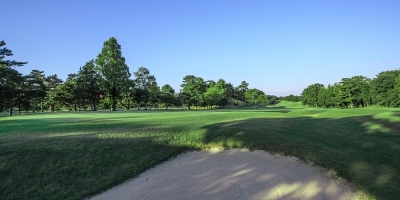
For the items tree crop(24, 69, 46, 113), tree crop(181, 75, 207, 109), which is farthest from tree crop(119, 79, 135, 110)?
tree crop(181, 75, 207, 109)

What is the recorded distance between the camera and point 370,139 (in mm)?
14117

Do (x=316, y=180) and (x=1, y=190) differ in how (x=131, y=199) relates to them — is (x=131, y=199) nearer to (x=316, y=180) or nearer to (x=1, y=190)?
(x=1, y=190)

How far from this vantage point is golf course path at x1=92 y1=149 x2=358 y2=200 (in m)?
7.64

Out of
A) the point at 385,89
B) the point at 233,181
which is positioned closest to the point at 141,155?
the point at 233,181

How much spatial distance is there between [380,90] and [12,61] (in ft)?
310

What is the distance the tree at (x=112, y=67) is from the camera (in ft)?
203

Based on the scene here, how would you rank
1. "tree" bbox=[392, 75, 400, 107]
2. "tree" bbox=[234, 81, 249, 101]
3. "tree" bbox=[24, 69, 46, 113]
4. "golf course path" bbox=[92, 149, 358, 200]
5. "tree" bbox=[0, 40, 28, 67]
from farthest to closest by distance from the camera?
"tree" bbox=[234, 81, 249, 101] < "tree" bbox=[392, 75, 400, 107] < "tree" bbox=[24, 69, 46, 113] < "tree" bbox=[0, 40, 28, 67] < "golf course path" bbox=[92, 149, 358, 200]

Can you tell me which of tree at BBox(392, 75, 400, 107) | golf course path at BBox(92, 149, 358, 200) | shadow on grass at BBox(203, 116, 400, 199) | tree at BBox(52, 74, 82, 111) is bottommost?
golf course path at BBox(92, 149, 358, 200)

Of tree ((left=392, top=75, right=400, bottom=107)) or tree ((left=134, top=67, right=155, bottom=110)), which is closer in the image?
tree ((left=392, top=75, right=400, bottom=107))

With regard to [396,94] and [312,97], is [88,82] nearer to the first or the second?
[396,94]

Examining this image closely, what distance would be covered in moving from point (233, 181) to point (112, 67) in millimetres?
59560

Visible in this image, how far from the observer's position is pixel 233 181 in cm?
840

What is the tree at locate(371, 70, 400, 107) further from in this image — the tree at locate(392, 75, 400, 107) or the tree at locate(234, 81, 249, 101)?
the tree at locate(234, 81, 249, 101)

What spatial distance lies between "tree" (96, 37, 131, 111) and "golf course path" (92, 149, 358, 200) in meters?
56.0
